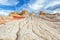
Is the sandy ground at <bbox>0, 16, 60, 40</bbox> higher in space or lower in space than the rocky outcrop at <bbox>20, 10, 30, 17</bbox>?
lower

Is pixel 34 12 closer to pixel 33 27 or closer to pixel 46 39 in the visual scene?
pixel 33 27

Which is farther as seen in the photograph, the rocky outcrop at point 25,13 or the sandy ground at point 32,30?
the rocky outcrop at point 25,13

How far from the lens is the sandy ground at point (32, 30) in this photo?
3.02 metres

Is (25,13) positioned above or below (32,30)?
above

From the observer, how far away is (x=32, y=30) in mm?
3412

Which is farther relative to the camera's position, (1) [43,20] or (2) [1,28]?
(1) [43,20]

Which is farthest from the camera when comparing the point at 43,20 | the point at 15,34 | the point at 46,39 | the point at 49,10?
the point at 49,10

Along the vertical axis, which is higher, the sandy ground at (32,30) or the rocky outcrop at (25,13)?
the rocky outcrop at (25,13)

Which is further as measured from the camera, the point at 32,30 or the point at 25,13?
the point at 25,13

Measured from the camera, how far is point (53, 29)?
3383mm

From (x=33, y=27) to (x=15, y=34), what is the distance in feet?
1.69

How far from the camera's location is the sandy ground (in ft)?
9.90

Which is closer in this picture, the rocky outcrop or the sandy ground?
the sandy ground

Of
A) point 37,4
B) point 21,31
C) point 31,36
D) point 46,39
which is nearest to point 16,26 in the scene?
point 21,31
